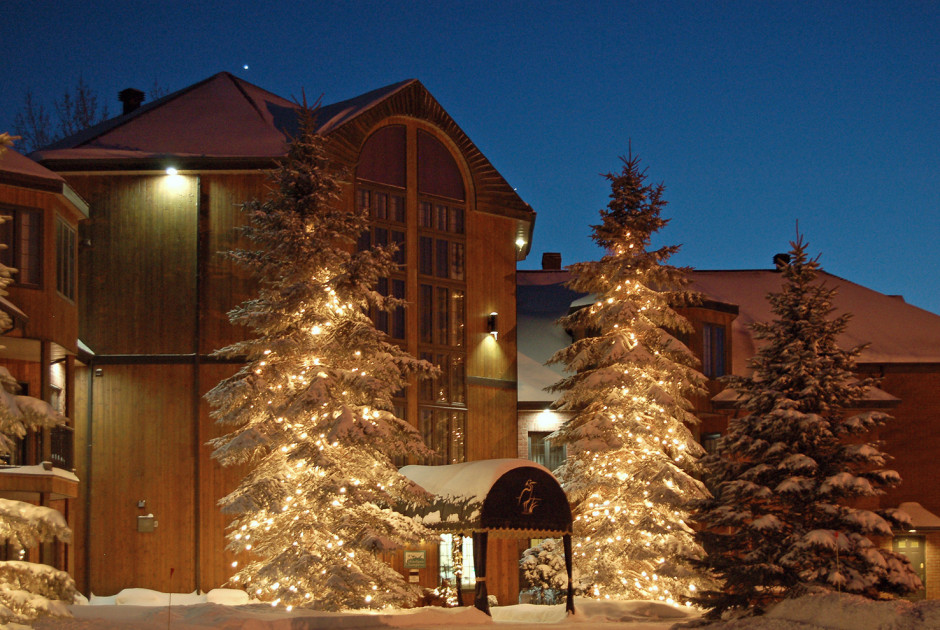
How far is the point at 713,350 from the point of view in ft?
103

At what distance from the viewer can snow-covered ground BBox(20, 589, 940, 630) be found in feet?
53.8

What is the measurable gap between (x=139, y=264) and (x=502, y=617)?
11864 millimetres

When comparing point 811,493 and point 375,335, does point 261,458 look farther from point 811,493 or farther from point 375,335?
point 811,493

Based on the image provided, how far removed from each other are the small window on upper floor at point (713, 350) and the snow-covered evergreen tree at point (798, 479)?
9.90m

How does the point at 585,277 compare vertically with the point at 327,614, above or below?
above

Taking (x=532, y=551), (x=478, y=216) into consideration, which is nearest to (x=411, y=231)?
(x=478, y=216)

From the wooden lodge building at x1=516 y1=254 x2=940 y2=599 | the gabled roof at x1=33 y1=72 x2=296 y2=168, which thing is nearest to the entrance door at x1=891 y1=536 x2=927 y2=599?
the wooden lodge building at x1=516 y1=254 x2=940 y2=599

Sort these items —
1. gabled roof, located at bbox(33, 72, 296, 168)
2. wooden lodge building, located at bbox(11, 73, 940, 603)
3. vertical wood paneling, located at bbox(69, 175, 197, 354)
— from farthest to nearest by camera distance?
1. gabled roof, located at bbox(33, 72, 296, 168)
2. vertical wood paneling, located at bbox(69, 175, 197, 354)
3. wooden lodge building, located at bbox(11, 73, 940, 603)

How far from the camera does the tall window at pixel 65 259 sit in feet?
72.7

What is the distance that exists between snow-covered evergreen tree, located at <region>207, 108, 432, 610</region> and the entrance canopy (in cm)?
136

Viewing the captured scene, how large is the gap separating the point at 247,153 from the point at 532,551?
40.4 ft

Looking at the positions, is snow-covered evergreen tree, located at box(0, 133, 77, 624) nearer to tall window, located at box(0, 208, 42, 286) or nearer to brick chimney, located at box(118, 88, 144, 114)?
tall window, located at box(0, 208, 42, 286)

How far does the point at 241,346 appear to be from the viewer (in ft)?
72.0

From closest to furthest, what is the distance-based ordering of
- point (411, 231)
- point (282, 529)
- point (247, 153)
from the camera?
point (282, 529)
point (247, 153)
point (411, 231)
